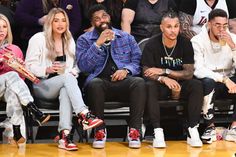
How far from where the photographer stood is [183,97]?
535 cm

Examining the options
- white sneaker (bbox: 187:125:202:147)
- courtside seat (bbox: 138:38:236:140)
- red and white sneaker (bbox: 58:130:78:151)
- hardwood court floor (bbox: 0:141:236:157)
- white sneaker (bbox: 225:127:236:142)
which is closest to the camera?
hardwood court floor (bbox: 0:141:236:157)

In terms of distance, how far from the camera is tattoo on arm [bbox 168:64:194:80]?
17.5ft

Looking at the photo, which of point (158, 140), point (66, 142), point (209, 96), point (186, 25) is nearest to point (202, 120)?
point (209, 96)

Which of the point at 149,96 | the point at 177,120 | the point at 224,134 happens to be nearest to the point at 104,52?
the point at 149,96

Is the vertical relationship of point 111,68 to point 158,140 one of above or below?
above

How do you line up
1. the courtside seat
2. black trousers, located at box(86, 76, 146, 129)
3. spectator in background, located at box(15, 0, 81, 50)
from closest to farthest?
black trousers, located at box(86, 76, 146, 129)
the courtside seat
spectator in background, located at box(15, 0, 81, 50)

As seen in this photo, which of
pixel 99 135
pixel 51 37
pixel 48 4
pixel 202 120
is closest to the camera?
pixel 99 135

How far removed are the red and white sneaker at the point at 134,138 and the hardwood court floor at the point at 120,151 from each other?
50 millimetres

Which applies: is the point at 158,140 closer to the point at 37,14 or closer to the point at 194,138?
the point at 194,138

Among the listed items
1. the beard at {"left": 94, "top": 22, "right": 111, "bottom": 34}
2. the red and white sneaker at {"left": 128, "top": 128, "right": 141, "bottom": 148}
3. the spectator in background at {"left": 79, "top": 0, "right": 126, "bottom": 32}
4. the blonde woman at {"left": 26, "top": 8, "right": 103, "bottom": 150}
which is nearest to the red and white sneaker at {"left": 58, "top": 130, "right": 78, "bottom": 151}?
the blonde woman at {"left": 26, "top": 8, "right": 103, "bottom": 150}

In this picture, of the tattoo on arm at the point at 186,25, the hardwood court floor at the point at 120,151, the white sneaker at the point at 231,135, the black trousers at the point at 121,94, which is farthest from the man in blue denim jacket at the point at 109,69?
the white sneaker at the point at 231,135

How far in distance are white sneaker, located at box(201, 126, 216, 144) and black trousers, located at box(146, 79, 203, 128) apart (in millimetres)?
163

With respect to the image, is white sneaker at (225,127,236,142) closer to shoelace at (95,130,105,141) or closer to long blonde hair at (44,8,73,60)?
shoelace at (95,130,105,141)

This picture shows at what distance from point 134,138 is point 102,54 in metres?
0.83
